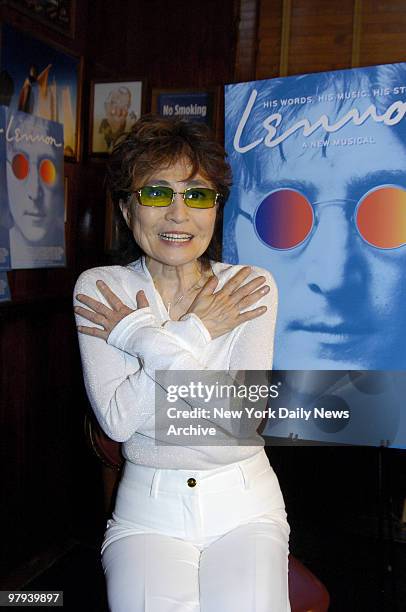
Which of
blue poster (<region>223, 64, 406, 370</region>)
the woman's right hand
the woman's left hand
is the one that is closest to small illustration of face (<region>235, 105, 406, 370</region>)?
blue poster (<region>223, 64, 406, 370</region>)

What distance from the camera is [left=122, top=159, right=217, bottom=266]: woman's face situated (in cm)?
159

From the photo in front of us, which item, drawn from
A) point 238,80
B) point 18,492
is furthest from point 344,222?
point 18,492

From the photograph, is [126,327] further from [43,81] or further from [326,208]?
[43,81]

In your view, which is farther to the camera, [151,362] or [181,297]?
[181,297]

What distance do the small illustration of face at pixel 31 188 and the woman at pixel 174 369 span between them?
0.69 m

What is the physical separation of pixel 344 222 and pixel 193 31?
3.66 ft

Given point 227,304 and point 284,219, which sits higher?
point 284,219

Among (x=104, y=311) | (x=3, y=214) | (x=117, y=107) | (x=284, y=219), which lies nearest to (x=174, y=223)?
(x=104, y=311)

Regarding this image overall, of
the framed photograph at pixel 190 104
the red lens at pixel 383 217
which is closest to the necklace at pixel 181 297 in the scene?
the red lens at pixel 383 217

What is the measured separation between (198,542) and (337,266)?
3.17ft

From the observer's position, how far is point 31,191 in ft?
7.59

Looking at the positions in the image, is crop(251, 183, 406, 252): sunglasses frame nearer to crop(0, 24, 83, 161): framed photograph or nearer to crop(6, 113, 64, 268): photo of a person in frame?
crop(6, 113, 64, 268): photo of a person in frame

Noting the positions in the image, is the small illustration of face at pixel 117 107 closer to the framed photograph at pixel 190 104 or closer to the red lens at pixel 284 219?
the framed photograph at pixel 190 104

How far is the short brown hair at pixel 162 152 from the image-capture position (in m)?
1.59
